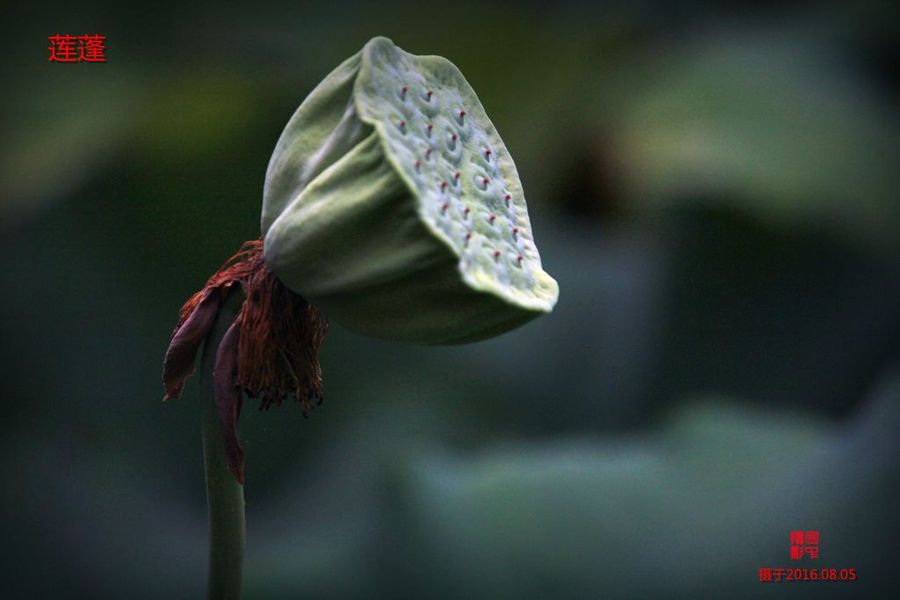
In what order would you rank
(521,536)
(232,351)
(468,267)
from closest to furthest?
(468,267), (232,351), (521,536)

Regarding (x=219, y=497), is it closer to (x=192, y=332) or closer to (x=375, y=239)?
(x=192, y=332)

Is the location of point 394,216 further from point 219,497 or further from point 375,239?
point 219,497

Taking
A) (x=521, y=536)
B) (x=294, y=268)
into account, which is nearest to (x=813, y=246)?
(x=521, y=536)

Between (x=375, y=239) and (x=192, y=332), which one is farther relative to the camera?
(x=192, y=332)

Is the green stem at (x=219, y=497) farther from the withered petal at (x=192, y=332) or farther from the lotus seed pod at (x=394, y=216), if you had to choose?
the lotus seed pod at (x=394, y=216)

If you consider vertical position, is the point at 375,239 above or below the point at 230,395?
above

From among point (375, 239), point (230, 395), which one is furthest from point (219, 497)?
point (375, 239)

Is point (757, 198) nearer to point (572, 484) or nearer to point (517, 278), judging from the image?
point (572, 484)
